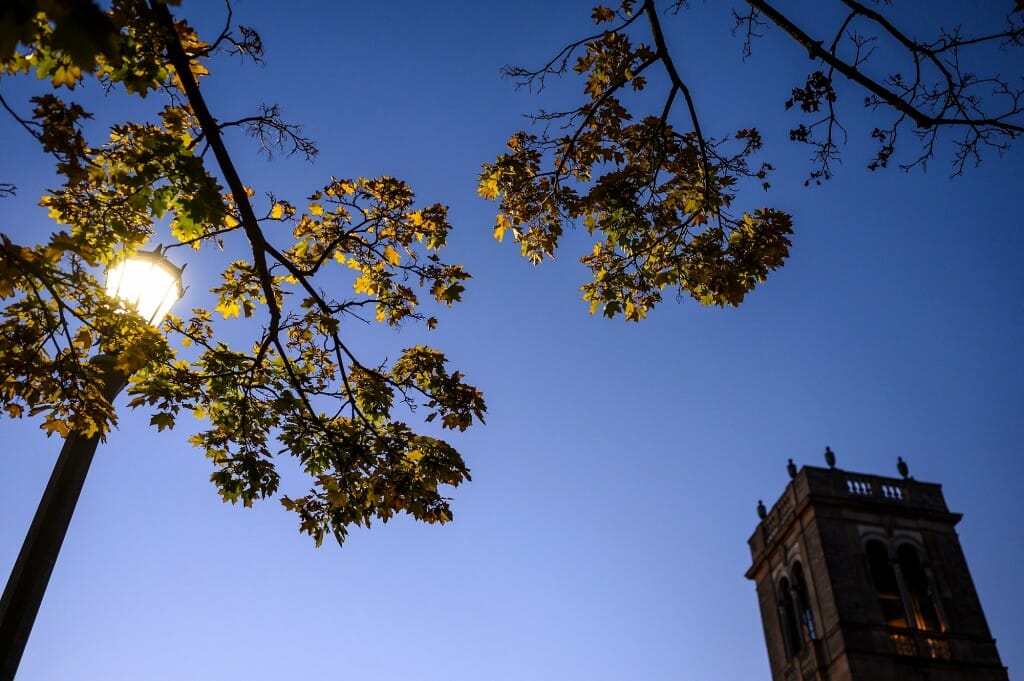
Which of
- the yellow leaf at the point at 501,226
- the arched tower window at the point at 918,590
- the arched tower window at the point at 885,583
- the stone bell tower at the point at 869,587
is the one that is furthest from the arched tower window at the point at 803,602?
the yellow leaf at the point at 501,226

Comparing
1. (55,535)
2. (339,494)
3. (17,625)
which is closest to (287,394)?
(339,494)

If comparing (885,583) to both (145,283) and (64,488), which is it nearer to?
(145,283)

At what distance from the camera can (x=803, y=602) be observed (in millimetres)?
25547

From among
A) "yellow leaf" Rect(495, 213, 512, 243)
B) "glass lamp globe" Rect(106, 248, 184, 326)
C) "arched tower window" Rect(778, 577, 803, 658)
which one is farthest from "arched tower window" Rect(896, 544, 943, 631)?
"glass lamp globe" Rect(106, 248, 184, 326)

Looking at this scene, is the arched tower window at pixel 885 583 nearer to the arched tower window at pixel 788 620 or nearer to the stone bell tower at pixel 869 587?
the stone bell tower at pixel 869 587

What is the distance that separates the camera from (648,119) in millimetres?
6793

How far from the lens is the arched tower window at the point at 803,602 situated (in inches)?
973

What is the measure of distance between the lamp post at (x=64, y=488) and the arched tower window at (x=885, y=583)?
2515 centimetres

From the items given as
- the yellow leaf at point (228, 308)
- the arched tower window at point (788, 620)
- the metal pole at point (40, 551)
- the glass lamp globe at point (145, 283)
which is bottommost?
the metal pole at point (40, 551)

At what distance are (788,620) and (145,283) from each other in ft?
89.6

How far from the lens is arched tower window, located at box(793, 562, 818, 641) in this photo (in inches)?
973

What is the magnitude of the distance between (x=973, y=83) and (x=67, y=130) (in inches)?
277

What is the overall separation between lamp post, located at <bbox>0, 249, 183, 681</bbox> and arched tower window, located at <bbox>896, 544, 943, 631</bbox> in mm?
26050

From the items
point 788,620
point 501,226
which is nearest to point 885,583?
point 788,620
